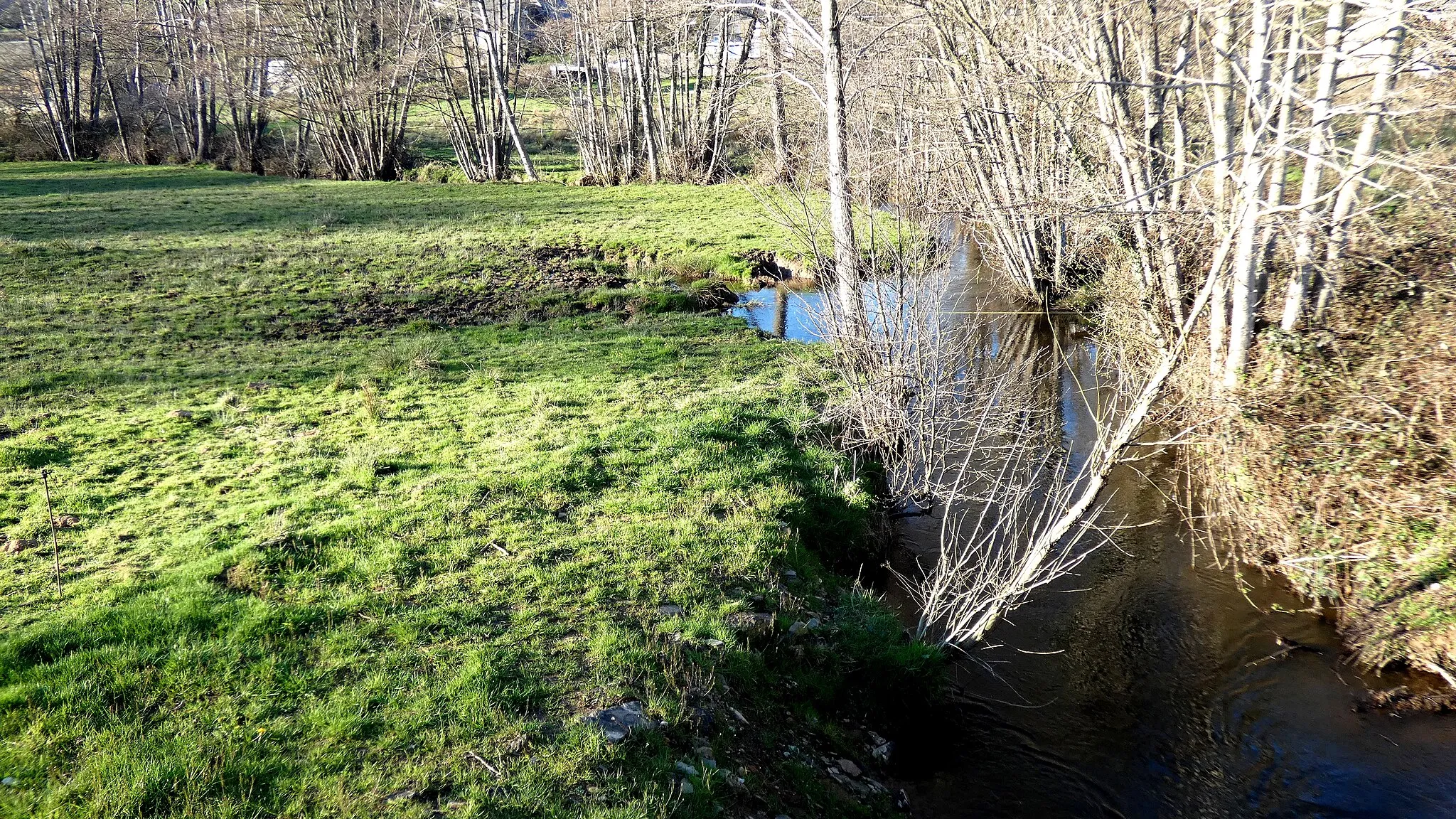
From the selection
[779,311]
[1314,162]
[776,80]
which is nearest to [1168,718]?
[1314,162]

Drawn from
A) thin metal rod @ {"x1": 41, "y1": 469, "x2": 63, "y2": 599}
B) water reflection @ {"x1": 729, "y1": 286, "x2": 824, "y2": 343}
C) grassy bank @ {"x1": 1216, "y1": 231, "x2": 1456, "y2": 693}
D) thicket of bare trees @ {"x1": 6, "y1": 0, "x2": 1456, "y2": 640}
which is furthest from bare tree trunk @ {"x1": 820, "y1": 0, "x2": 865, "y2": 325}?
thin metal rod @ {"x1": 41, "y1": 469, "x2": 63, "y2": 599}

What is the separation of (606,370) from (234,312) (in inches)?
329

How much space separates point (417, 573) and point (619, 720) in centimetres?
262

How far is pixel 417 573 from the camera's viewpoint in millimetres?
6996

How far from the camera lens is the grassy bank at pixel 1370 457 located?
22.4 ft

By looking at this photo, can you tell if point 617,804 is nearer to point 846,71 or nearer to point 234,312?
point 846,71

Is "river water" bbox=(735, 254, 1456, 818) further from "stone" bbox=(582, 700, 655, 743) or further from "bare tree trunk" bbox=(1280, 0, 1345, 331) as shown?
"bare tree trunk" bbox=(1280, 0, 1345, 331)

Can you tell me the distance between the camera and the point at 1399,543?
22.8 ft

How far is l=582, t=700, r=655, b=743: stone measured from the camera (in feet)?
17.2

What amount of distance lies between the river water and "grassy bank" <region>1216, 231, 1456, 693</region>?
0.49 m

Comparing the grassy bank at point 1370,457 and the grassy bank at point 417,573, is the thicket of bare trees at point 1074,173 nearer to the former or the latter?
the grassy bank at point 1370,457

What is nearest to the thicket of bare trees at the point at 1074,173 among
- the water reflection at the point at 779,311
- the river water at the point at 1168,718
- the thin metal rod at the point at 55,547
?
the river water at the point at 1168,718

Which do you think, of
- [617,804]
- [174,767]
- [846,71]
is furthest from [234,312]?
[617,804]

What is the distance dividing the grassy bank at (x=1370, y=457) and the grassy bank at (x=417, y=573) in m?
3.97
